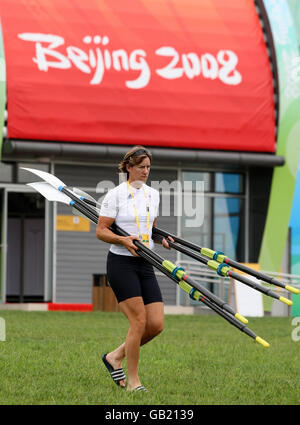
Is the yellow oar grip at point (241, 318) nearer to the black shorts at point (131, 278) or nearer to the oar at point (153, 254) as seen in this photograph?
the oar at point (153, 254)

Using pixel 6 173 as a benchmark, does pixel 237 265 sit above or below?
below

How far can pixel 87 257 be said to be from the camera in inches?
894

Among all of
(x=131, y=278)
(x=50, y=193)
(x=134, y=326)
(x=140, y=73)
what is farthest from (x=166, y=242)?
(x=140, y=73)

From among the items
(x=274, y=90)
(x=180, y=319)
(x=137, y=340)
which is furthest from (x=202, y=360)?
(x=274, y=90)

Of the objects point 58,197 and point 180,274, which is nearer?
point 180,274

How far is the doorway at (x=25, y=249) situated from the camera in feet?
75.6

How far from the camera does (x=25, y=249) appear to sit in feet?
81.5

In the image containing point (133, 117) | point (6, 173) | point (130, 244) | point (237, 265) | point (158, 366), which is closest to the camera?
point (237, 265)

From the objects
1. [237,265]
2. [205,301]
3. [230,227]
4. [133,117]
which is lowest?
[205,301]

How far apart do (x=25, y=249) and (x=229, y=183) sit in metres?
5.71

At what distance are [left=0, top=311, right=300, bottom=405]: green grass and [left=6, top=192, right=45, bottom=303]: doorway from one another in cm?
719

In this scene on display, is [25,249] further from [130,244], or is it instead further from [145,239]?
[130,244]

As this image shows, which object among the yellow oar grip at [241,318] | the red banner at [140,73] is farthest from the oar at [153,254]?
the red banner at [140,73]

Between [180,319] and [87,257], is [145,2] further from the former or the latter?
[180,319]
